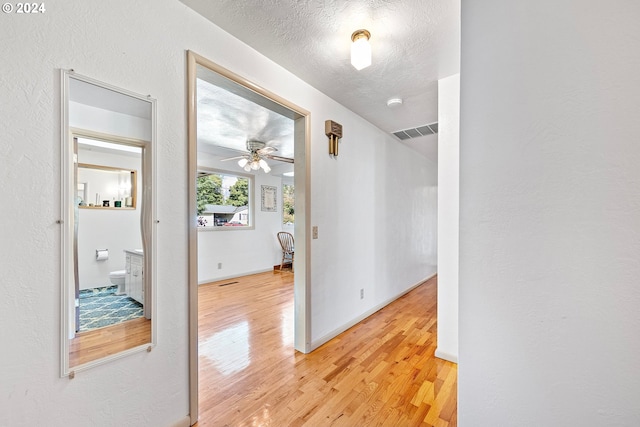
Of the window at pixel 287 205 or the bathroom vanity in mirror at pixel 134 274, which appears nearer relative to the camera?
the bathroom vanity in mirror at pixel 134 274

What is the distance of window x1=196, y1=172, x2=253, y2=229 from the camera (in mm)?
4922

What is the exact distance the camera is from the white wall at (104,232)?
1.11 meters

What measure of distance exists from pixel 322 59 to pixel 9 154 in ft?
5.83

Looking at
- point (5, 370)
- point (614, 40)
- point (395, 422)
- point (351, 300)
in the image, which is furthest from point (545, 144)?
point (351, 300)

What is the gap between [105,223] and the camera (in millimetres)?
1188

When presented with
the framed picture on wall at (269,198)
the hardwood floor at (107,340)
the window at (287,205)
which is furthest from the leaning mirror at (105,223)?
the window at (287,205)

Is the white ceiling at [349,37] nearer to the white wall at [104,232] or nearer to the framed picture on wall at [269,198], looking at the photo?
the white wall at [104,232]

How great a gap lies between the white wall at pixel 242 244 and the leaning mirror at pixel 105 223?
348 cm

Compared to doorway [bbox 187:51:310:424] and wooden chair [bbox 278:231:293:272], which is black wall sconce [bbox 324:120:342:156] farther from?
wooden chair [bbox 278:231:293:272]

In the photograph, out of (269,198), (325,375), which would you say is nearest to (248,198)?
(269,198)

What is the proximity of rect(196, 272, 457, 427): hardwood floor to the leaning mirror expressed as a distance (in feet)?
2.51

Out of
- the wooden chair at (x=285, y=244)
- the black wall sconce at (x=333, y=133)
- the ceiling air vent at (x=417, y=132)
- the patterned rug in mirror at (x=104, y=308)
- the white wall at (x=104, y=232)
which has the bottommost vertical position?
the wooden chair at (x=285, y=244)

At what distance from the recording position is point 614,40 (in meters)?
0.56

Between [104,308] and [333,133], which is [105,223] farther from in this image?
[333,133]
